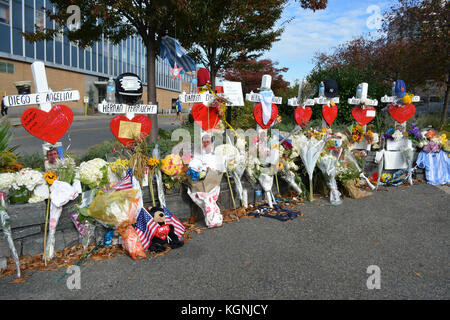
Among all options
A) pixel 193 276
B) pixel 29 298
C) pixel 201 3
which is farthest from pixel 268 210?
pixel 201 3

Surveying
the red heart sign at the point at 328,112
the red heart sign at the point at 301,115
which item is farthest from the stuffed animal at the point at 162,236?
the red heart sign at the point at 328,112

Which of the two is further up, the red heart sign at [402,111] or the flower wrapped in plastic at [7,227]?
the red heart sign at [402,111]

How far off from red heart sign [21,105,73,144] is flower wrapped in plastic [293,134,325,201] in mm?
3596

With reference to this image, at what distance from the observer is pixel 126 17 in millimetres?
6156

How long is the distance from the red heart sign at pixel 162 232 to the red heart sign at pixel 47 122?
173cm

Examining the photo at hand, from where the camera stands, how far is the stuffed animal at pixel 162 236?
335 cm

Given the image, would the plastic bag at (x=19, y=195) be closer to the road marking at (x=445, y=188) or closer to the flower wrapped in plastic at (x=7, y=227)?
the flower wrapped in plastic at (x=7, y=227)

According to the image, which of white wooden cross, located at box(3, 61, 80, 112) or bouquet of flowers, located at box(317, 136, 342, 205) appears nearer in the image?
white wooden cross, located at box(3, 61, 80, 112)

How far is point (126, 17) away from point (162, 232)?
4.80 meters

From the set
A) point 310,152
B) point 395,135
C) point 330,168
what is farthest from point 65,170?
point 395,135

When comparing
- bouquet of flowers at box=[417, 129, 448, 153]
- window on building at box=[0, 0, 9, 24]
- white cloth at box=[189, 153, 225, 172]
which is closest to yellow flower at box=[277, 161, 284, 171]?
white cloth at box=[189, 153, 225, 172]

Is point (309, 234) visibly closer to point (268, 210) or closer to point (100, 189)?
point (268, 210)

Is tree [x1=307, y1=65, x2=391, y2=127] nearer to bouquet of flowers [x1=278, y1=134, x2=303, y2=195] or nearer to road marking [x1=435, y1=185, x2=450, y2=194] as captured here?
road marking [x1=435, y1=185, x2=450, y2=194]

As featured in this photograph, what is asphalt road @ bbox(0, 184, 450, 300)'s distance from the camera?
2.60 meters
